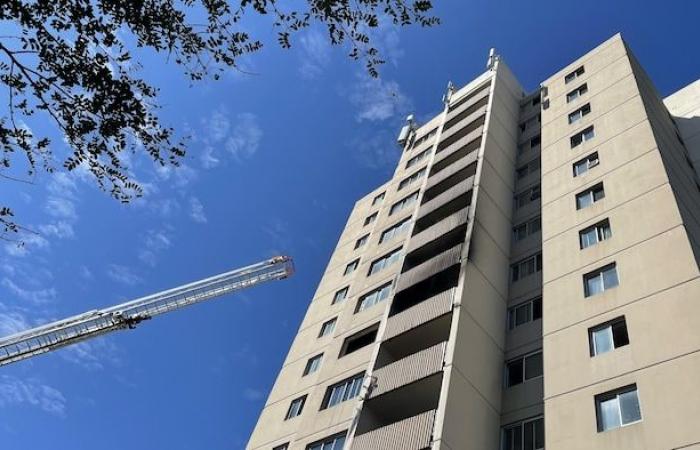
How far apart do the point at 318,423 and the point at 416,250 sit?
34.9 ft

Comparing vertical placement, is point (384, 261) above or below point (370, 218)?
below

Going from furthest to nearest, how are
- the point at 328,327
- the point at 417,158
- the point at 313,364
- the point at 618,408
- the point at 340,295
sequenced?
the point at 417,158 → the point at 340,295 → the point at 328,327 → the point at 313,364 → the point at 618,408

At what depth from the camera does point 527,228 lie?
30.6 metres

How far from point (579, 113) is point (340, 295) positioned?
1910 cm

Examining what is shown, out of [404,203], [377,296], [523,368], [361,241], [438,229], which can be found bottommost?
[523,368]

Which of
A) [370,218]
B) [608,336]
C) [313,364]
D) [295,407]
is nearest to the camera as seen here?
[608,336]

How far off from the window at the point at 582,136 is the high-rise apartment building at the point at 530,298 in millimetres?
151

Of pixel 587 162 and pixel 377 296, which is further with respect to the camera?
pixel 377 296

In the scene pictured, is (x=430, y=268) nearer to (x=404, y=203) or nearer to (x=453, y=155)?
(x=404, y=203)

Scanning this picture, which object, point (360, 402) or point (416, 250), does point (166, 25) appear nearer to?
point (360, 402)

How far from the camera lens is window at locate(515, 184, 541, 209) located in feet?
108

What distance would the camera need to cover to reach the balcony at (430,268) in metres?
26.8

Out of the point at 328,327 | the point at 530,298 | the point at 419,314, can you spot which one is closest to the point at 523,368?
the point at 530,298

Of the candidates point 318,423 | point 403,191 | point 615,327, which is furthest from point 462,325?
point 403,191
